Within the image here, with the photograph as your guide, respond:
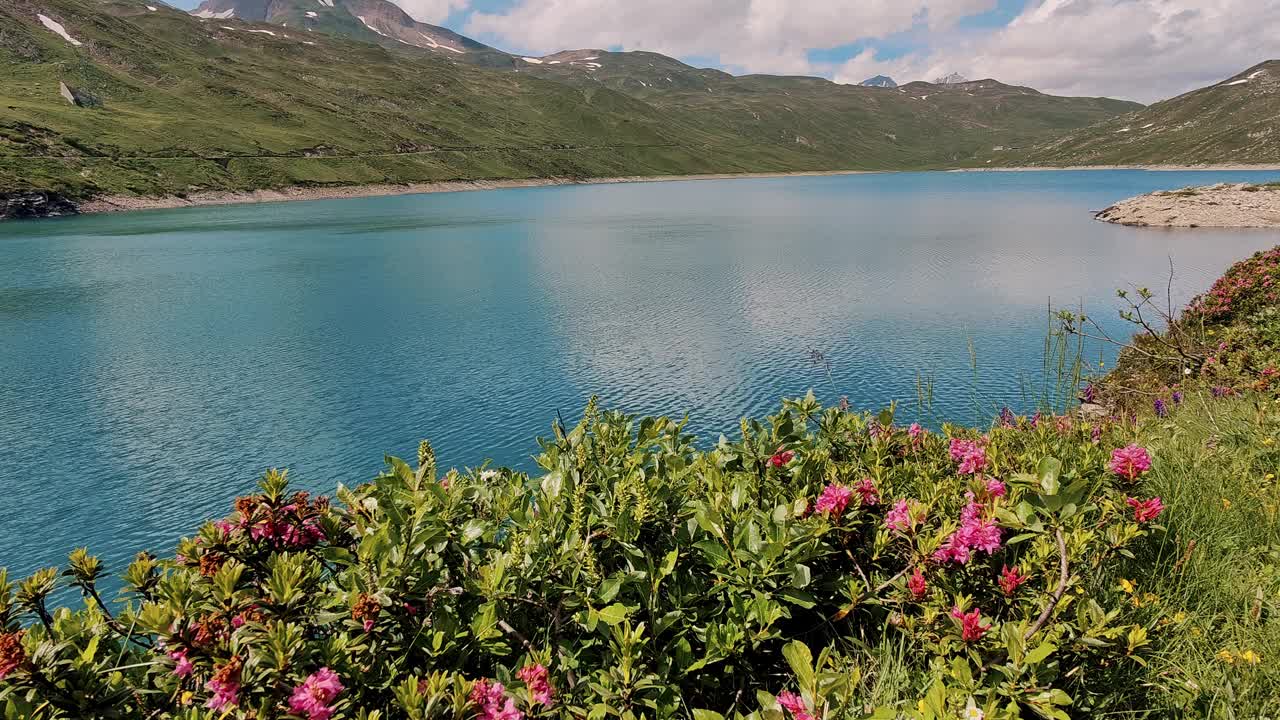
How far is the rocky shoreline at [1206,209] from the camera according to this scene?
83312 millimetres

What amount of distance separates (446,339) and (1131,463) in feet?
138

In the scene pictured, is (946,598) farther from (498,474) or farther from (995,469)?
(498,474)

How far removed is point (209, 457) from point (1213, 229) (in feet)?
362

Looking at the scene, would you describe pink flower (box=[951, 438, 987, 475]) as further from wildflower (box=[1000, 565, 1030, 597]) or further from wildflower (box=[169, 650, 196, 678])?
wildflower (box=[169, 650, 196, 678])

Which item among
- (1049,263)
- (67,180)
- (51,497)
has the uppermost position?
(67,180)

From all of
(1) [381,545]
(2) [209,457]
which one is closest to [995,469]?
(1) [381,545]

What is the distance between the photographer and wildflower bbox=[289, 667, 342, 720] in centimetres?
318

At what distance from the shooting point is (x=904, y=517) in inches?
189

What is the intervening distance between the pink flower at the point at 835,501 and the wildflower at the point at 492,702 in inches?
103

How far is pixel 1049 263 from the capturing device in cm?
6334

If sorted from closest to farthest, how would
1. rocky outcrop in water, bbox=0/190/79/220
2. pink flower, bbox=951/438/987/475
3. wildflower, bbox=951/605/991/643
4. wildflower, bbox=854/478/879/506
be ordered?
wildflower, bbox=951/605/991/643 < wildflower, bbox=854/478/879/506 < pink flower, bbox=951/438/987/475 < rocky outcrop in water, bbox=0/190/79/220

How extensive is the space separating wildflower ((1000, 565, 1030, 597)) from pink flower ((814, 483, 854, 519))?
1157mm

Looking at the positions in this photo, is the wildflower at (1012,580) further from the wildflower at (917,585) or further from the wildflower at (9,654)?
the wildflower at (9,654)

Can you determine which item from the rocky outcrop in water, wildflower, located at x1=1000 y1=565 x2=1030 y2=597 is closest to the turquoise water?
wildflower, located at x1=1000 y1=565 x2=1030 y2=597
